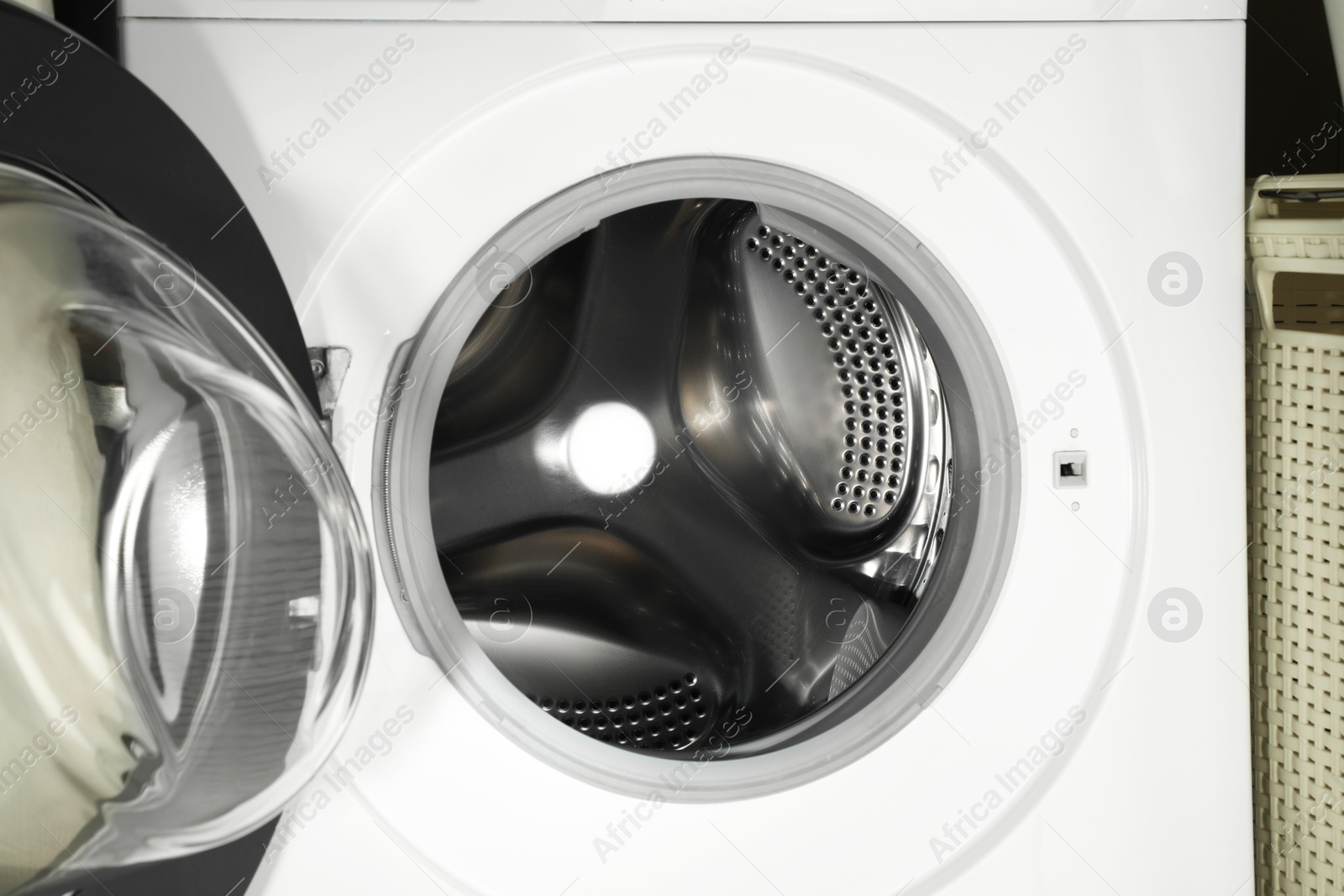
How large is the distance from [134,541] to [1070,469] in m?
0.65

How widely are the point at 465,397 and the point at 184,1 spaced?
389mm

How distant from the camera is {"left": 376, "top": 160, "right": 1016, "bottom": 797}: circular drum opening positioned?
860mm

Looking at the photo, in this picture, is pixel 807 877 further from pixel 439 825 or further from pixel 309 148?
pixel 309 148

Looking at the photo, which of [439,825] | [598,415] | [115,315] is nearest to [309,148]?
[115,315]

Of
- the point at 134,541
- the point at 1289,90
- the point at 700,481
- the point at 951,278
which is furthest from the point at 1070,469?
the point at 1289,90

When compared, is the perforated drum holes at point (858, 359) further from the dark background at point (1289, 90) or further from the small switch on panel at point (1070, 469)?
the dark background at point (1289, 90)

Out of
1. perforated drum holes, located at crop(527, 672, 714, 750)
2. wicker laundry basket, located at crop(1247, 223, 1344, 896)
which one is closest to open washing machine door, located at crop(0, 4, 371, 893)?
perforated drum holes, located at crop(527, 672, 714, 750)

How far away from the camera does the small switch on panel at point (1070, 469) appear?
0.73 metres

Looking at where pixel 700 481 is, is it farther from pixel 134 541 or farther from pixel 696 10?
Answer: pixel 134 541

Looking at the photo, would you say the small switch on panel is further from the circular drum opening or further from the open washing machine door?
the open washing machine door

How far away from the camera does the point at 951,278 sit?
28.0 inches

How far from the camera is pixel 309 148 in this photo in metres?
0.66

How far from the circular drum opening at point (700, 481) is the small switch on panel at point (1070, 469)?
0.27 feet

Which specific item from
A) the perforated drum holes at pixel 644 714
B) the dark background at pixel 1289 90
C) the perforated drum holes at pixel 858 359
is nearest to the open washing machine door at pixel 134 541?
the perforated drum holes at pixel 644 714
